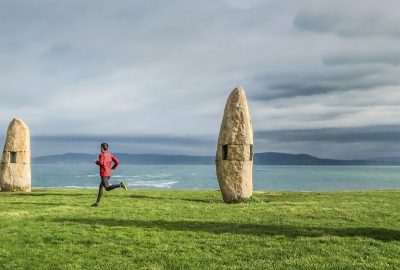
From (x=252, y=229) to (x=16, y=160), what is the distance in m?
24.3

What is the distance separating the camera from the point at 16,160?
33844 mm

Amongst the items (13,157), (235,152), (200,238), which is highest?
(235,152)

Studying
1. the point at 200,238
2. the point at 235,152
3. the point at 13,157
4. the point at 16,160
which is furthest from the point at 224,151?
the point at 13,157

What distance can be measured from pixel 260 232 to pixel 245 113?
12550 mm

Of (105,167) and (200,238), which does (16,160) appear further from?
(200,238)

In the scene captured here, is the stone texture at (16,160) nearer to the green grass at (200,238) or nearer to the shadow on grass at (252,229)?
the green grass at (200,238)

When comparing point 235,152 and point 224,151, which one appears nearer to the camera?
point 235,152

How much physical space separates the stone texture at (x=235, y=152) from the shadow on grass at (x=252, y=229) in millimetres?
8998

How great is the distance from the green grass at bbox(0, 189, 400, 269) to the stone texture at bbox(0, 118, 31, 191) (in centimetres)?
1425

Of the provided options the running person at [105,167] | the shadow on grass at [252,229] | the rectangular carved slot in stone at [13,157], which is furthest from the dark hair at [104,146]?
the rectangular carved slot in stone at [13,157]

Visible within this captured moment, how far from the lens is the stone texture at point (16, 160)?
33.4m

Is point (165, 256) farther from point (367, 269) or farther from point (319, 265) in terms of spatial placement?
point (367, 269)

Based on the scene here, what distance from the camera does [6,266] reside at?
1091 centimetres

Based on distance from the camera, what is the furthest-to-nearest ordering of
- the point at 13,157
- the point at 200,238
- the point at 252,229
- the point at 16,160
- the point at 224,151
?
the point at 13,157, the point at 16,160, the point at 224,151, the point at 252,229, the point at 200,238
